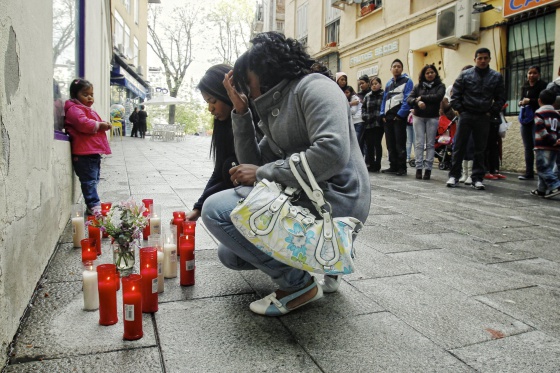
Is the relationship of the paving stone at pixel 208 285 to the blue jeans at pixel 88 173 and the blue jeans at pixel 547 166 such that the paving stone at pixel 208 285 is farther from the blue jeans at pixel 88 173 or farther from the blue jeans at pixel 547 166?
the blue jeans at pixel 547 166

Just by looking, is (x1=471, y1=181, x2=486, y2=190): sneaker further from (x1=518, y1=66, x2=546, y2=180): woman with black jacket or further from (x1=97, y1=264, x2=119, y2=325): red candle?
(x1=97, y1=264, x2=119, y2=325): red candle

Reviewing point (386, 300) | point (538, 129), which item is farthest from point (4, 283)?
point (538, 129)

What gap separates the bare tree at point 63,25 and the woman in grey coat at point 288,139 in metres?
2.43

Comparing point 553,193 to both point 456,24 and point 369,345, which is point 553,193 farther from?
point 456,24

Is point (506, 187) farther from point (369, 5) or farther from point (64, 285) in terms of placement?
point (369, 5)

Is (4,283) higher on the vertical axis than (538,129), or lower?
lower

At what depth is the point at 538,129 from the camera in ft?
20.7

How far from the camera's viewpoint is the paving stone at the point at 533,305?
7.69 ft

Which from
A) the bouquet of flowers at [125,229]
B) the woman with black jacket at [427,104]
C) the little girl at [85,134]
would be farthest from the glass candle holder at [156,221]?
the woman with black jacket at [427,104]

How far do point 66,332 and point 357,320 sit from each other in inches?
53.3

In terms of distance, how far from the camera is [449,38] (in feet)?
35.1

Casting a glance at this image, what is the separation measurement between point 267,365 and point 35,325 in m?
1.12

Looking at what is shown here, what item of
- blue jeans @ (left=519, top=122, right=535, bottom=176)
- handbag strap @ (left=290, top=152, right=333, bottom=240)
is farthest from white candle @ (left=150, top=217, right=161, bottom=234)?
blue jeans @ (left=519, top=122, right=535, bottom=176)

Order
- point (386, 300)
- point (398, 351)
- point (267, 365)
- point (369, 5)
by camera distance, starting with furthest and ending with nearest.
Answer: point (369, 5) < point (386, 300) < point (398, 351) < point (267, 365)
